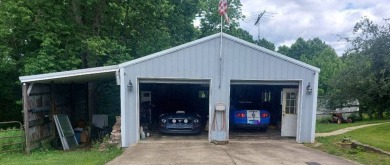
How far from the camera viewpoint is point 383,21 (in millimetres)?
11172

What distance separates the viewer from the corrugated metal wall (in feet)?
29.6

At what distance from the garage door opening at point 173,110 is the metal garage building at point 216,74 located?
96 cm

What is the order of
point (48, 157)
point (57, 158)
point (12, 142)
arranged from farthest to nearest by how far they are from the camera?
point (12, 142) → point (48, 157) → point (57, 158)

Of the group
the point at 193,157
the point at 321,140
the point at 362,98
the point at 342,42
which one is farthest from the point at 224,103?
the point at 362,98

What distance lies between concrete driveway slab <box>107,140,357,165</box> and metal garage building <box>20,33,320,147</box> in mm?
741

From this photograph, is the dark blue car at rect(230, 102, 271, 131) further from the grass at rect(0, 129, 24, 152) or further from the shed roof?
the grass at rect(0, 129, 24, 152)

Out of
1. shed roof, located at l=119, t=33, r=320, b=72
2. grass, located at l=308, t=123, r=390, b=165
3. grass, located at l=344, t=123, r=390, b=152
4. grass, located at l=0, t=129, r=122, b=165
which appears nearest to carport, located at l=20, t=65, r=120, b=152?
grass, located at l=0, t=129, r=122, b=165

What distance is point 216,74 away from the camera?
9258 mm

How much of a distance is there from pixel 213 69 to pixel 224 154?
9.10 feet

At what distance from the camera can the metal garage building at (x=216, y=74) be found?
29.5 ft

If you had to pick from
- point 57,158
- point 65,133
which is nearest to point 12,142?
point 65,133

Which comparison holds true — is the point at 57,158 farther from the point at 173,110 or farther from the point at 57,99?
the point at 173,110

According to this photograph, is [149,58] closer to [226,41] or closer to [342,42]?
[226,41]

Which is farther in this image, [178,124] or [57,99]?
[57,99]
